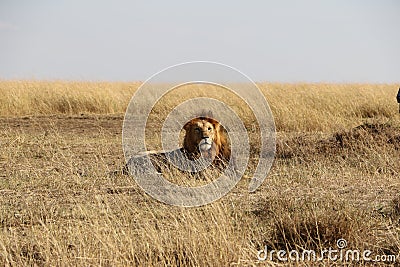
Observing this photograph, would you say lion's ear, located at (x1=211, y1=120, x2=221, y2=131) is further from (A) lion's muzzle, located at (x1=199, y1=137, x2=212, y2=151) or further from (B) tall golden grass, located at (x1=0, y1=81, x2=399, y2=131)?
(B) tall golden grass, located at (x1=0, y1=81, x2=399, y2=131)

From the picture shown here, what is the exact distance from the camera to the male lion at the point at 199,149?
6.95 metres

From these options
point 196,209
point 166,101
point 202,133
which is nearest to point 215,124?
point 202,133

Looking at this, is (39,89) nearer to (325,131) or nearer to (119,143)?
Result: (119,143)

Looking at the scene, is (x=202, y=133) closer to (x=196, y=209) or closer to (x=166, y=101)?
(x=196, y=209)

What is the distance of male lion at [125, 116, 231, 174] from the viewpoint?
274 inches

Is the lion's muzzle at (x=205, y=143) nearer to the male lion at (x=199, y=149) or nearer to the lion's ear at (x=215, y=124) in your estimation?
the male lion at (x=199, y=149)

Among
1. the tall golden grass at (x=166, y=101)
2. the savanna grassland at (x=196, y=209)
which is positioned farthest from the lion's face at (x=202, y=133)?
the tall golden grass at (x=166, y=101)

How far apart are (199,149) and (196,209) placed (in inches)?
79.7

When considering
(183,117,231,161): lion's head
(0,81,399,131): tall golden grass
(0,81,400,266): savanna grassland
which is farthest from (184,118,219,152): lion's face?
(0,81,399,131): tall golden grass

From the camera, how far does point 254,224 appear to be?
4824 mm

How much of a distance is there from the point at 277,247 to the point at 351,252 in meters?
0.48

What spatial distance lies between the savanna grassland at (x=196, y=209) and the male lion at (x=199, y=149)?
1.04 ft

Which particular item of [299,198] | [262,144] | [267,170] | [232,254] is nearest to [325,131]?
[262,144]

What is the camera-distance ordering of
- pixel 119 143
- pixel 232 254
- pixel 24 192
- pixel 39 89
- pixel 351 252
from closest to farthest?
pixel 232 254, pixel 351 252, pixel 24 192, pixel 119 143, pixel 39 89
